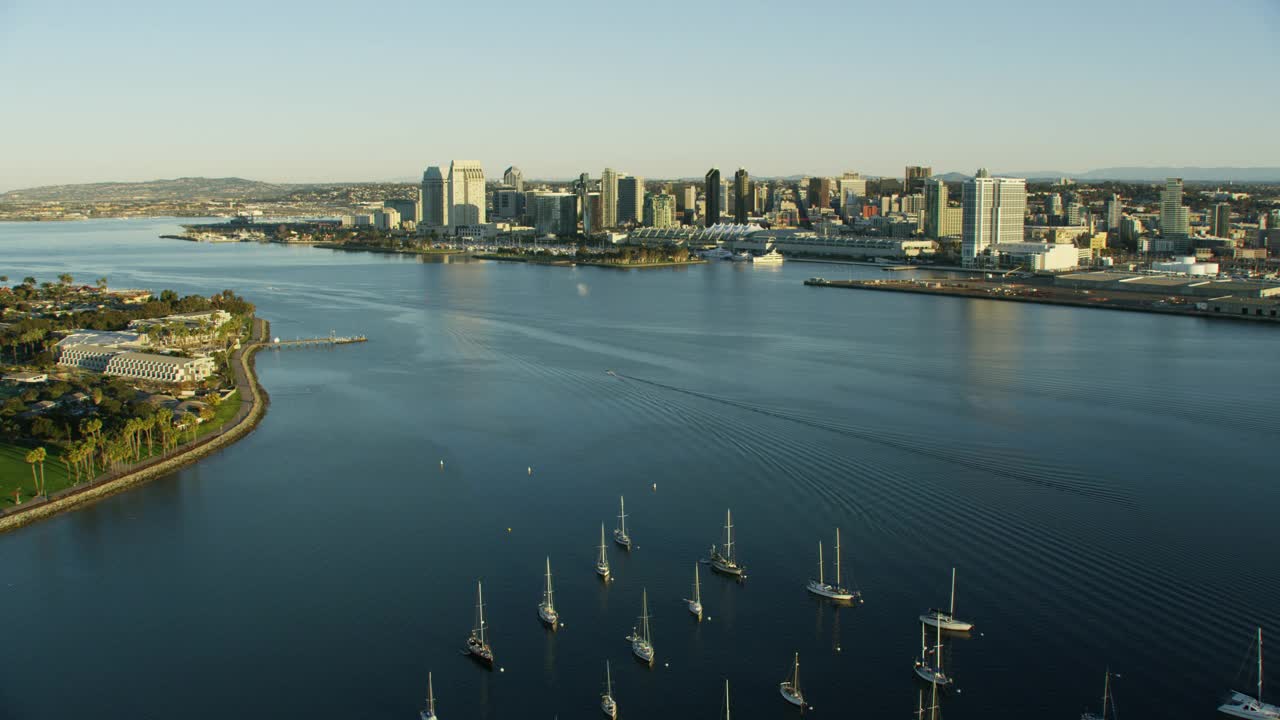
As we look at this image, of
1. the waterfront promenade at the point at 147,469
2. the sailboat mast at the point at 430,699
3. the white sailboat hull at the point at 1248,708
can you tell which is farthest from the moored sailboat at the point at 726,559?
the waterfront promenade at the point at 147,469

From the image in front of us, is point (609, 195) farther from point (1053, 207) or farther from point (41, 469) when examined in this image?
point (41, 469)

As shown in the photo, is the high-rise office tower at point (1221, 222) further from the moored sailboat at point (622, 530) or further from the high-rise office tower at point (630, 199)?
the moored sailboat at point (622, 530)

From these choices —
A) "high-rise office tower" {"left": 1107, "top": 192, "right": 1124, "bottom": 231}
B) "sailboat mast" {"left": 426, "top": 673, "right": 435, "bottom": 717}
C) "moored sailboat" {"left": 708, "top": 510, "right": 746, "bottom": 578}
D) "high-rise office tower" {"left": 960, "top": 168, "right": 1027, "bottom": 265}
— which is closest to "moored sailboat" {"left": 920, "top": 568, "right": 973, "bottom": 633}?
"moored sailboat" {"left": 708, "top": 510, "right": 746, "bottom": 578}

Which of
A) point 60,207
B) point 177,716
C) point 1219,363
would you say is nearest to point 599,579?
point 177,716

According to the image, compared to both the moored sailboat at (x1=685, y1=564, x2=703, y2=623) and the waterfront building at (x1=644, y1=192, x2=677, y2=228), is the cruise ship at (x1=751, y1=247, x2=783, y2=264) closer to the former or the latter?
the waterfront building at (x1=644, y1=192, x2=677, y2=228)

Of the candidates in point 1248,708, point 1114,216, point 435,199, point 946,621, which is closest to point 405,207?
point 435,199
